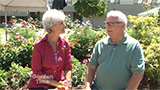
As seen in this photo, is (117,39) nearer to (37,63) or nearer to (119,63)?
(119,63)

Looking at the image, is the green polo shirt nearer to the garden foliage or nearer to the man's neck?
the man's neck

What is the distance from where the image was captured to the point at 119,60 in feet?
7.04

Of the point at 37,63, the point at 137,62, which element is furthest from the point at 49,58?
the point at 137,62

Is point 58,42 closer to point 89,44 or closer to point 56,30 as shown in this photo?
point 56,30

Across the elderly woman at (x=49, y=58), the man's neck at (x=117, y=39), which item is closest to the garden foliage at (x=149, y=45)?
the man's neck at (x=117, y=39)

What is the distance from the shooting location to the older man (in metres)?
2.08

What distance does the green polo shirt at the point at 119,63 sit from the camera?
6.84 feet

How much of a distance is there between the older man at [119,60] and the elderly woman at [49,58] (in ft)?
1.46

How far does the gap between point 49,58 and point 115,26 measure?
3.03 ft

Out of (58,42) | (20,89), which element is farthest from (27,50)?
(58,42)

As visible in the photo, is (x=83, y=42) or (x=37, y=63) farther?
(x=83, y=42)

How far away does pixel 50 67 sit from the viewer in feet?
7.82

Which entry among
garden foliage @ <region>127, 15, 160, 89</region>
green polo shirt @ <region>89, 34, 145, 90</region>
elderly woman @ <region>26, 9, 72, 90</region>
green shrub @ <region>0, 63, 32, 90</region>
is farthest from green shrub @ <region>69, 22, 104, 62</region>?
green polo shirt @ <region>89, 34, 145, 90</region>

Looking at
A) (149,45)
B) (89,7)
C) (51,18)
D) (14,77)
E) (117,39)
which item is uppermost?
(89,7)
